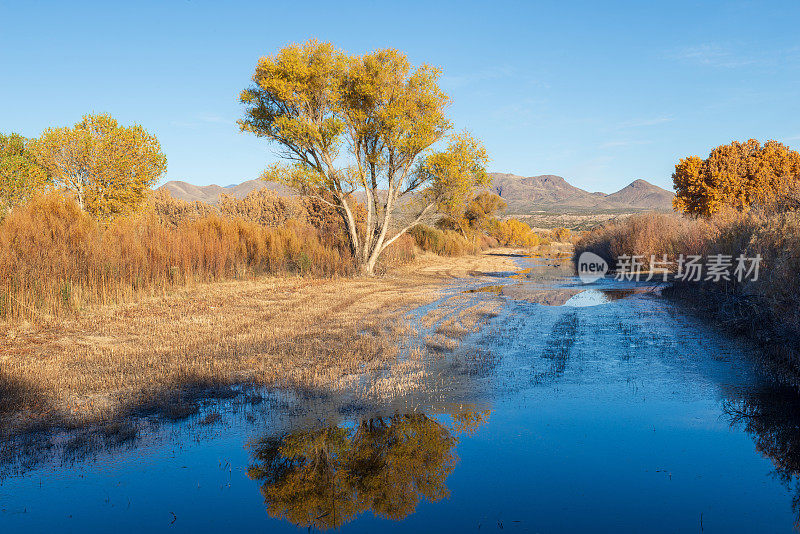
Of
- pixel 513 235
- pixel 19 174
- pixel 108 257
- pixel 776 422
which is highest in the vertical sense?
pixel 19 174

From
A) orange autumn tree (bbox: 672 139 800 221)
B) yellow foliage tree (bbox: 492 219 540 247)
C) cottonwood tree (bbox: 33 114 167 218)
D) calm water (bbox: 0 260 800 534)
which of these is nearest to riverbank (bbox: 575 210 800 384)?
calm water (bbox: 0 260 800 534)

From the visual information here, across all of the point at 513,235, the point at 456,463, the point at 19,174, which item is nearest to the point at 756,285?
the point at 456,463

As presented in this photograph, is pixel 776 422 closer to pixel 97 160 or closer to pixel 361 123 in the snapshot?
pixel 361 123

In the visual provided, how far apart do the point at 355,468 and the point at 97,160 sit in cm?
2924

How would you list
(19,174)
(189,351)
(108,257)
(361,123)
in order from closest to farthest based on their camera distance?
(189,351) → (108,257) → (361,123) → (19,174)

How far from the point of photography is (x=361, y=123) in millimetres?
19344

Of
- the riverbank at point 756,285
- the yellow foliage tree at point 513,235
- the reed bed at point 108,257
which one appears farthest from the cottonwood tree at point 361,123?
the yellow foliage tree at point 513,235

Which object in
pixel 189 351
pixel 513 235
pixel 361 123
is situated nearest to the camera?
pixel 189 351

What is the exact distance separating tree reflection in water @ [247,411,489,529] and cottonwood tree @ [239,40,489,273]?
14907mm

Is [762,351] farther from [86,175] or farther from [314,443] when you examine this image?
[86,175]

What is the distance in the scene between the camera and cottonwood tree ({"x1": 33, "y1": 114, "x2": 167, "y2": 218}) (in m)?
27.5

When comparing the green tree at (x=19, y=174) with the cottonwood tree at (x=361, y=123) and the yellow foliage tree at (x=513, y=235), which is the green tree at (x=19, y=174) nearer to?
the cottonwood tree at (x=361, y=123)

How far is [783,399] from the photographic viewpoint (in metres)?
5.75

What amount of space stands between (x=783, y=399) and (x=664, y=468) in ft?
8.81
